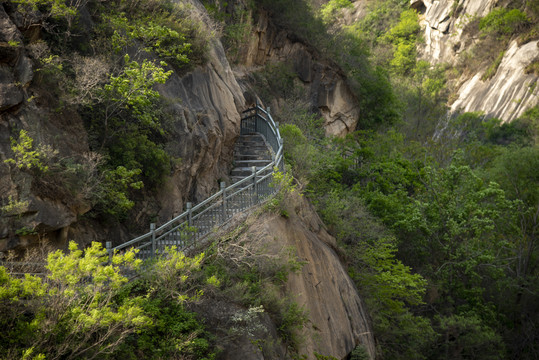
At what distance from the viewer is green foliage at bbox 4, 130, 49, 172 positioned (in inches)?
311

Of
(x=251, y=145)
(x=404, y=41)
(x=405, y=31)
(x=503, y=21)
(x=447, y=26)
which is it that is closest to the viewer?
(x=251, y=145)

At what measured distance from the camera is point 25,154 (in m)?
7.98

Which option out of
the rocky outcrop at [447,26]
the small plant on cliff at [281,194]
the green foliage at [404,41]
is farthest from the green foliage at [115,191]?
the rocky outcrop at [447,26]

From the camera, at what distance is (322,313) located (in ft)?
37.6

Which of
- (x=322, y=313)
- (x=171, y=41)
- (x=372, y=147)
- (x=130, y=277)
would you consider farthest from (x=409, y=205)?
(x=130, y=277)

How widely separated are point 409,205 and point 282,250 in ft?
42.1

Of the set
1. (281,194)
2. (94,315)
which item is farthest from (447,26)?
(94,315)

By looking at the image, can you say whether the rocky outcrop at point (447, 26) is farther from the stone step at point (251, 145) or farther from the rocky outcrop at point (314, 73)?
the stone step at point (251, 145)

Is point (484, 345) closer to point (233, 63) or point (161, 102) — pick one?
point (161, 102)

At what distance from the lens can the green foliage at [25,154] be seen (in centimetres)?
789

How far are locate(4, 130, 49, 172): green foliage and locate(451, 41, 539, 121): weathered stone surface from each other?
40.7m

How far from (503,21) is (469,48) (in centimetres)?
432

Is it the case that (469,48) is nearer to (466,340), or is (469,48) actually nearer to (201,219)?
(466,340)

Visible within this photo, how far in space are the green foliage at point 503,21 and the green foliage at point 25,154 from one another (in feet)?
157
